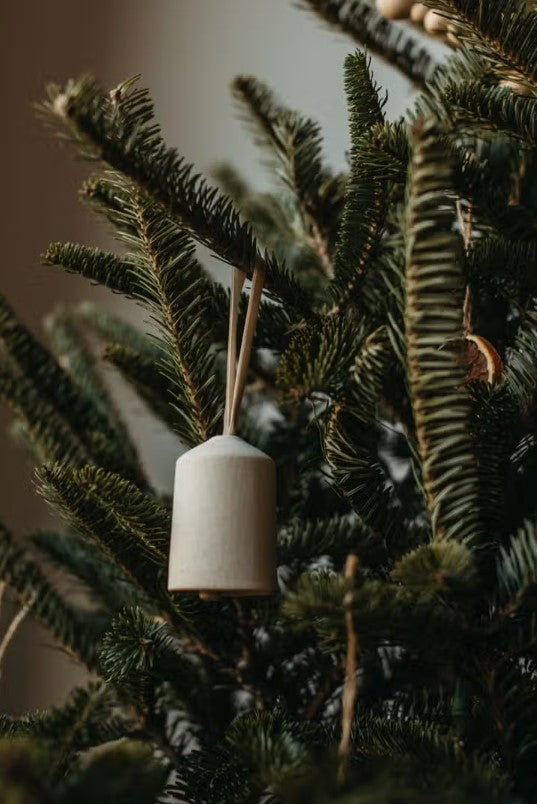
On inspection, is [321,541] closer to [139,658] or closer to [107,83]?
[139,658]

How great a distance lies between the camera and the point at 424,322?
38cm

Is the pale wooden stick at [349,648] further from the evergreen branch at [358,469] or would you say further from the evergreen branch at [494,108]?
the evergreen branch at [494,108]

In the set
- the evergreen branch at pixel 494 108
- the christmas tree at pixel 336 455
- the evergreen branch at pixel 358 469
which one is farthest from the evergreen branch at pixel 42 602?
the evergreen branch at pixel 494 108

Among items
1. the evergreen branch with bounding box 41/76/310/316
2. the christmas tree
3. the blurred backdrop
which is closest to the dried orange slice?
the christmas tree

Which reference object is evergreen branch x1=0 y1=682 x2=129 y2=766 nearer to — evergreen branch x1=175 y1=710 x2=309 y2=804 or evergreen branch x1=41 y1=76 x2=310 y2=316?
evergreen branch x1=175 y1=710 x2=309 y2=804

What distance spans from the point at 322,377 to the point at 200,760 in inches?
8.6

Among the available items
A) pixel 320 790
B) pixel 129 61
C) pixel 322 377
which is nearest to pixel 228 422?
pixel 322 377

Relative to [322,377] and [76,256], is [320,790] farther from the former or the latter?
[76,256]

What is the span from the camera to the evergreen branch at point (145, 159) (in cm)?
39

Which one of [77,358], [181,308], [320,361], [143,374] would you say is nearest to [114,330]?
[77,358]

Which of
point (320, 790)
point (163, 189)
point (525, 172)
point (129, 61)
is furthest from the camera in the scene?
point (129, 61)

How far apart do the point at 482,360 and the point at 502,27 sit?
6.7 inches

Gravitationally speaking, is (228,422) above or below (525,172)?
below

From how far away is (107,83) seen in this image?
3.37ft
